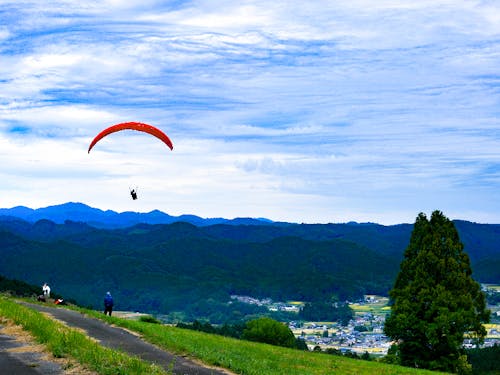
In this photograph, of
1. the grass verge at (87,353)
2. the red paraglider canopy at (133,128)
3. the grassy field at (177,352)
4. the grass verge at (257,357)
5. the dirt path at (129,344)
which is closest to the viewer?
the grass verge at (87,353)

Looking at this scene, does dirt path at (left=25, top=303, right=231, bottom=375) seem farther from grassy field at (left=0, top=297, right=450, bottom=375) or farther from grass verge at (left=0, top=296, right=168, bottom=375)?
grass verge at (left=0, top=296, right=168, bottom=375)

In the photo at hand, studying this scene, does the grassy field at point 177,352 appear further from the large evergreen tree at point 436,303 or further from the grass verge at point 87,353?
the large evergreen tree at point 436,303

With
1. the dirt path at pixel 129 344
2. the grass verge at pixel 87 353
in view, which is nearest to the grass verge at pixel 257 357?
the dirt path at pixel 129 344

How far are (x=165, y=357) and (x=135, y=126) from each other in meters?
22.0

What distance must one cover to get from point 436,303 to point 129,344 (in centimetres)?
2538

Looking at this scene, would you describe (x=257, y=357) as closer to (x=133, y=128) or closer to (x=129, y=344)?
(x=129, y=344)

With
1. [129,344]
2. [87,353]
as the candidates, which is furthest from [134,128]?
[87,353]

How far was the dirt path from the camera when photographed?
2323cm

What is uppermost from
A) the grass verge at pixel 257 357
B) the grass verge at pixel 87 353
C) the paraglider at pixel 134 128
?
the paraglider at pixel 134 128

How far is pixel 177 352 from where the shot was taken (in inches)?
1067

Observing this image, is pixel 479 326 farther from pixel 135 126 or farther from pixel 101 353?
pixel 101 353

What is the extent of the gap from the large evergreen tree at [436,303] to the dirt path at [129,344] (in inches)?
898

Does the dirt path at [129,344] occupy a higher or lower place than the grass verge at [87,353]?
lower

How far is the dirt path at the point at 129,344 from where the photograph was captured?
2323 cm
